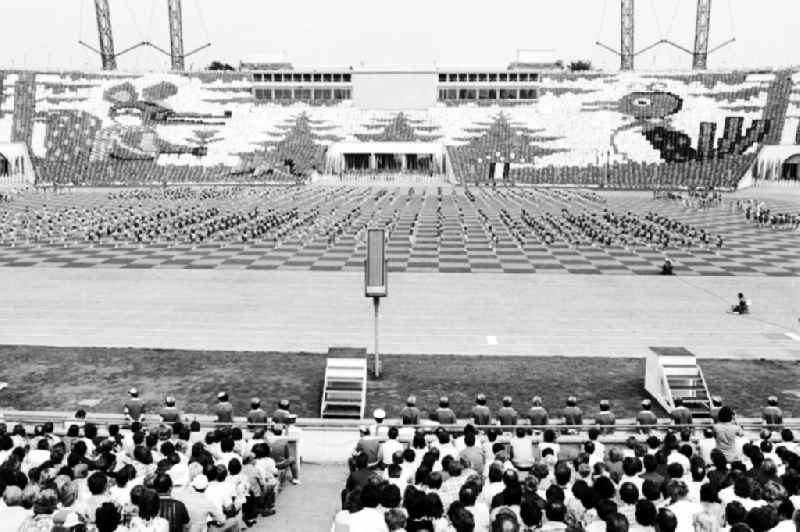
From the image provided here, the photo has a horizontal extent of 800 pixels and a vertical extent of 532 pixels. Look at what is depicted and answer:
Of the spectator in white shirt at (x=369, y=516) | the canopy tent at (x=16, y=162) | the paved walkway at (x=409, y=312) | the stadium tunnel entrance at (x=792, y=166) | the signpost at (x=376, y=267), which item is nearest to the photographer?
the spectator in white shirt at (x=369, y=516)

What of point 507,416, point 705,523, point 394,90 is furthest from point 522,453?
point 394,90

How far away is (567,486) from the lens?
10023mm

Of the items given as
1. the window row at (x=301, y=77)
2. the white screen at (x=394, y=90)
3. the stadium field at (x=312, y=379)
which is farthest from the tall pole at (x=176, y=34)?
the stadium field at (x=312, y=379)

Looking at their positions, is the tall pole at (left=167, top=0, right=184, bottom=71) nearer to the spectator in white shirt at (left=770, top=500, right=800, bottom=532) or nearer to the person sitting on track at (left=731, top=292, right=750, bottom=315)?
the person sitting on track at (left=731, top=292, right=750, bottom=315)

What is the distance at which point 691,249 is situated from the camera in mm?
41344

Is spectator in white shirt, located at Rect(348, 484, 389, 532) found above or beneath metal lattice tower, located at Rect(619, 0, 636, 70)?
beneath

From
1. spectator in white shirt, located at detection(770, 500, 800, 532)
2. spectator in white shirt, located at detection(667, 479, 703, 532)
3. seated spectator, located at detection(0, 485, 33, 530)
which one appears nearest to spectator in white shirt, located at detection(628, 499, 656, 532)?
spectator in white shirt, located at detection(667, 479, 703, 532)

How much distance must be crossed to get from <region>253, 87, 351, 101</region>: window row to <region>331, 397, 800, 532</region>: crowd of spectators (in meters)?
115

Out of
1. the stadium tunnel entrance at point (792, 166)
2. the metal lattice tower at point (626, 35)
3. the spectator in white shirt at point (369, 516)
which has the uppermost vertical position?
the metal lattice tower at point (626, 35)

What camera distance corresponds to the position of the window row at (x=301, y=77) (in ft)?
403

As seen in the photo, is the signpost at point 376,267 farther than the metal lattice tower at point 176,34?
No

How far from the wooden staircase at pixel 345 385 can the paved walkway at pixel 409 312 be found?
481cm

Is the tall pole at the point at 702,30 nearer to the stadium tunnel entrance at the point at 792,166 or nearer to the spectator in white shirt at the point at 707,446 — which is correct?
the stadium tunnel entrance at the point at 792,166

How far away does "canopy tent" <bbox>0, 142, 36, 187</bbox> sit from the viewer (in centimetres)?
10094
